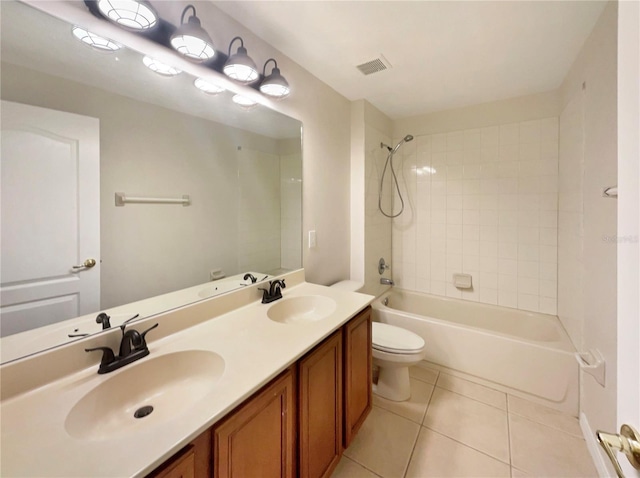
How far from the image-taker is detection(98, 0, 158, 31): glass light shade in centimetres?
93

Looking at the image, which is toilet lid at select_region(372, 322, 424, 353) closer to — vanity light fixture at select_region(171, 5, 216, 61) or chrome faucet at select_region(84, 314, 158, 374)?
chrome faucet at select_region(84, 314, 158, 374)

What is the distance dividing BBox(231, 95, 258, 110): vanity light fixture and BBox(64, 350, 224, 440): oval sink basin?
1.33m

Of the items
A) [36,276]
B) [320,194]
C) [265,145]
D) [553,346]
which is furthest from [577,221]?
[36,276]

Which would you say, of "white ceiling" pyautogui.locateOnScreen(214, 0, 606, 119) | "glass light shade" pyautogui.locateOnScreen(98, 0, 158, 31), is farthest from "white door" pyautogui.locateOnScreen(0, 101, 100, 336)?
"white ceiling" pyautogui.locateOnScreen(214, 0, 606, 119)

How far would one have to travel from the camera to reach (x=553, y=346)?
1.83 m

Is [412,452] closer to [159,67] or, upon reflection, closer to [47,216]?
[47,216]

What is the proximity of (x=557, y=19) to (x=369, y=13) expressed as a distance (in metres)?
1.06

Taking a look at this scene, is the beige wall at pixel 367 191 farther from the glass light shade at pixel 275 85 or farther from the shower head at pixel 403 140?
the glass light shade at pixel 275 85

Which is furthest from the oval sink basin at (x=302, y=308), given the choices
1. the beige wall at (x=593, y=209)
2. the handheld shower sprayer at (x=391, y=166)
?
the handheld shower sprayer at (x=391, y=166)

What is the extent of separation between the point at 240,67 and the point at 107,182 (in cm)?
85

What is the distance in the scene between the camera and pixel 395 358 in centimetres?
179
